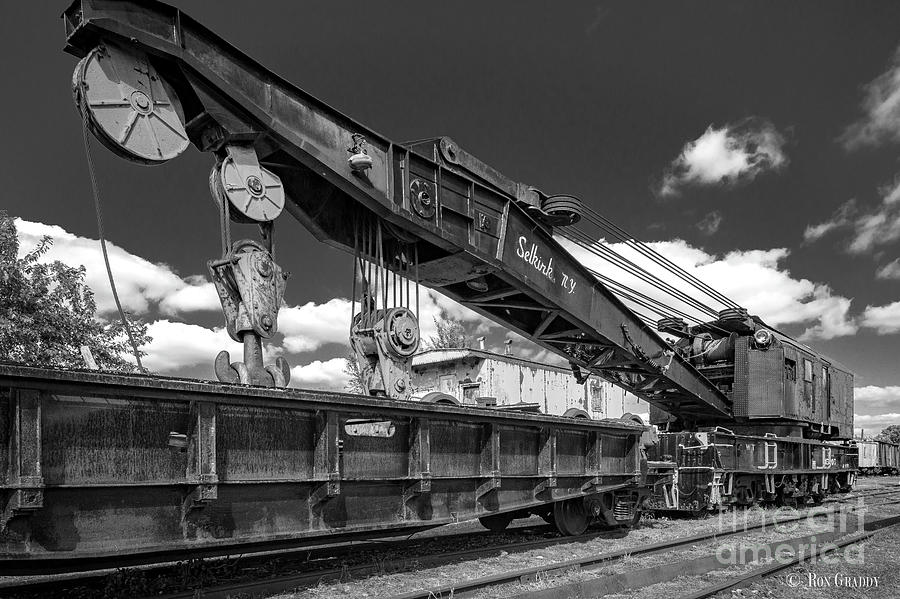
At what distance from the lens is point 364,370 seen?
24.1 ft

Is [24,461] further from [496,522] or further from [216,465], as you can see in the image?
[496,522]

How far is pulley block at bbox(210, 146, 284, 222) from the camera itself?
6152 millimetres

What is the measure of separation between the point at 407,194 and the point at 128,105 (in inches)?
122

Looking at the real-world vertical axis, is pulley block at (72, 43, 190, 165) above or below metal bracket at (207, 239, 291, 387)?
above

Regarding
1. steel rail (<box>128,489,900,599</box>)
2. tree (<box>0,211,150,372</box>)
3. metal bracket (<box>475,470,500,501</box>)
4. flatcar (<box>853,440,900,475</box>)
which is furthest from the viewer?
flatcar (<box>853,440,900,475</box>)

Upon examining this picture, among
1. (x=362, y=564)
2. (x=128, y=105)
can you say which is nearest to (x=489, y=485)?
(x=362, y=564)

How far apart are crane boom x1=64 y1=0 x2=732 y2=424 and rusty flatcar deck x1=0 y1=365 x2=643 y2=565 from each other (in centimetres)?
243

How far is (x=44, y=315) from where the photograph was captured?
577 inches

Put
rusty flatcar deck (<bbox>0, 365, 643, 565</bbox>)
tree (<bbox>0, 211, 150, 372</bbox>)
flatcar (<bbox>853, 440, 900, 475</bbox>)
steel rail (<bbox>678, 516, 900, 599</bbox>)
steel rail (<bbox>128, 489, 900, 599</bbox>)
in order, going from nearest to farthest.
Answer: rusty flatcar deck (<bbox>0, 365, 643, 565</bbox>), steel rail (<bbox>128, 489, 900, 599</bbox>), steel rail (<bbox>678, 516, 900, 599</bbox>), tree (<bbox>0, 211, 150, 372</bbox>), flatcar (<bbox>853, 440, 900, 475</bbox>)

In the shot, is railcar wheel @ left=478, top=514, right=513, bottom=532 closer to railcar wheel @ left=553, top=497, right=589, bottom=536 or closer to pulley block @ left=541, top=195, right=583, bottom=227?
railcar wheel @ left=553, top=497, right=589, bottom=536

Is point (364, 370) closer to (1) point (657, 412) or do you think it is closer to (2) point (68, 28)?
(2) point (68, 28)

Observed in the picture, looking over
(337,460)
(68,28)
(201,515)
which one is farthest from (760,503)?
(68,28)

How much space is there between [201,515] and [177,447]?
53cm

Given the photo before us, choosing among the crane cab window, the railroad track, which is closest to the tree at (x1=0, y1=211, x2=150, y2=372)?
the railroad track
